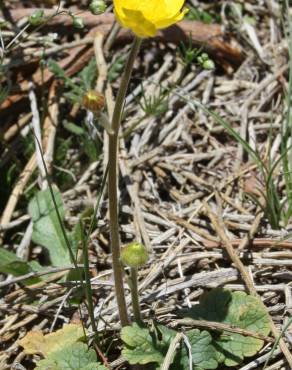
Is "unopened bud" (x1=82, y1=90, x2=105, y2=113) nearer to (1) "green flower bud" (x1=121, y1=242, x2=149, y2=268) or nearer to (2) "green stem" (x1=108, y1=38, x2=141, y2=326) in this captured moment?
(2) "green stem" (x1=108, y1=38, x2=141, y2=326)

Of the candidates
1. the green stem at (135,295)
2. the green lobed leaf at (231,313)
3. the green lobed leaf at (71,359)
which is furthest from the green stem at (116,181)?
the green lobed leaf at (231,313)

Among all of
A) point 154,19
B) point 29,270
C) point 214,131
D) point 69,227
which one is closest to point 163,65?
point 214,131

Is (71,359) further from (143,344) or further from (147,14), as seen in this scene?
(147,14)

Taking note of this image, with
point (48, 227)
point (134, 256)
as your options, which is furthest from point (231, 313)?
point (48, 227)

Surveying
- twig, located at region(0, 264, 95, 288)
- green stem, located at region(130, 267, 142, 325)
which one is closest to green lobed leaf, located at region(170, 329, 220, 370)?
green stem, located at region(130, 267, 142, 325)

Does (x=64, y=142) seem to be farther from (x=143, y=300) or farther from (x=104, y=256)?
(x=143, y=300)

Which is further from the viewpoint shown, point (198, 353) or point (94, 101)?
point (198, 353)
